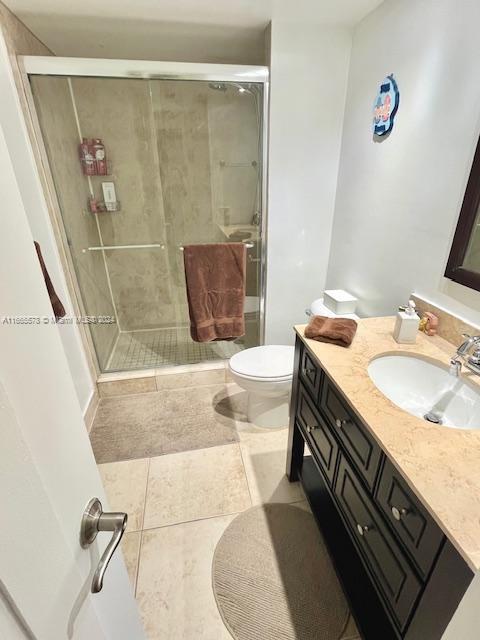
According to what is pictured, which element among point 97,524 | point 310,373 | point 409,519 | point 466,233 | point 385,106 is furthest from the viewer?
point 385,106

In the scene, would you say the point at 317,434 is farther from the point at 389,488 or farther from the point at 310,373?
the point at 389,488

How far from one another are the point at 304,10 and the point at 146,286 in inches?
86.1

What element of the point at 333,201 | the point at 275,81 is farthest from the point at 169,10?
the point at 333,201

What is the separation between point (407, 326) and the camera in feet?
3.87

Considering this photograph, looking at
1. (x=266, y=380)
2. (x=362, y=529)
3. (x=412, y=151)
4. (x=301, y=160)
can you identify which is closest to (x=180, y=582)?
(x=362, y=529)

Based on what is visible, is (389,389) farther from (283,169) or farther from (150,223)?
(150,223)

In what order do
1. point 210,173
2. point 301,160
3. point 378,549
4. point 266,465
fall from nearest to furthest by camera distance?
point 378,549 → point 266,465 → point 301,160 → point 210,173

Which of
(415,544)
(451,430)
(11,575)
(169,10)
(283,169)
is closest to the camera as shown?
(11,575)

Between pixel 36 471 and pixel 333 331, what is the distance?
1.03 m

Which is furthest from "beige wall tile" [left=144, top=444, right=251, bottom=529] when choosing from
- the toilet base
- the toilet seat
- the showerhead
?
the showerhead

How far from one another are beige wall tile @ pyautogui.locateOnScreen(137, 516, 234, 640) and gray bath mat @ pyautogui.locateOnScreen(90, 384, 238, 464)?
49 cm

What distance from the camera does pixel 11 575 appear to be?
1.03ft

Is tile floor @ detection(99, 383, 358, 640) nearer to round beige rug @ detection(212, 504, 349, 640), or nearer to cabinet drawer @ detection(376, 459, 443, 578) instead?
round beige rug @ detection(212, 504, 349, 640)

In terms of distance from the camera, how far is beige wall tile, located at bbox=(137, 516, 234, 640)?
1122 mm
